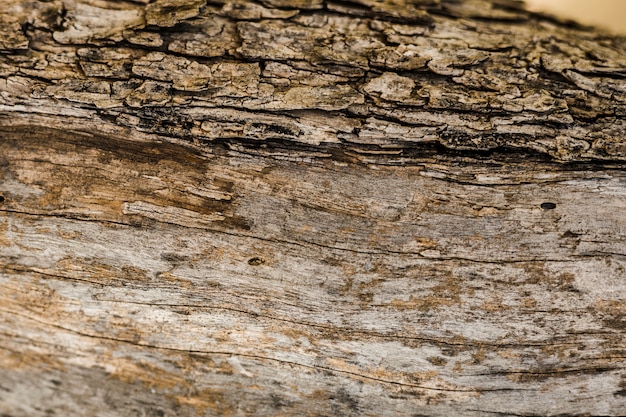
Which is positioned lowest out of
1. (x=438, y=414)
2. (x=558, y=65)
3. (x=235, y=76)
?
(x=438, y=414)

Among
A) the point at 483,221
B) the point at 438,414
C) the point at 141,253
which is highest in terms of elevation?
the point at 483,221

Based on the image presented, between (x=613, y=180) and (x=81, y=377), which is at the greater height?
(x=613, y=180)

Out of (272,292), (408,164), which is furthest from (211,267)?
(408,164)

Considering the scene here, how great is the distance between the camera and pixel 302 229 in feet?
8.07

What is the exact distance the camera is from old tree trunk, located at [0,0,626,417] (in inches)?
94.4

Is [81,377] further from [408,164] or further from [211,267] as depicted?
[408,164]

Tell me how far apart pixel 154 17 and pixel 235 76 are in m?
0.53

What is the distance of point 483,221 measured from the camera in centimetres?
243

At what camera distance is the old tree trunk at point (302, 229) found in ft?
7.87

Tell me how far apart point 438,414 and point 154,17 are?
2385mm

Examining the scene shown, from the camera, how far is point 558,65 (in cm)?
251

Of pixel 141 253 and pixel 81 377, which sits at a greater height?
pixel 141 253

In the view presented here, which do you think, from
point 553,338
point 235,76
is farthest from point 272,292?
point 553,338

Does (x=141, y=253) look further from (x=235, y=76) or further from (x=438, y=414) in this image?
(x=438, y=414)
